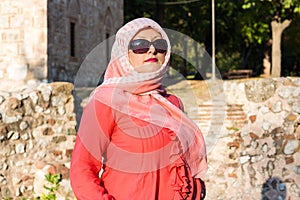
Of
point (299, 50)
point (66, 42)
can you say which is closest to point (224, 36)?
point (299, 50)

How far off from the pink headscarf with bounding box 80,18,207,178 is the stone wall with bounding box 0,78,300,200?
11.8 feet

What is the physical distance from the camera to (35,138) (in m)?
7.14

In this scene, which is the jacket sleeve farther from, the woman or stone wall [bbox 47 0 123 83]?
stone wall [bbox 47 0 123 83]

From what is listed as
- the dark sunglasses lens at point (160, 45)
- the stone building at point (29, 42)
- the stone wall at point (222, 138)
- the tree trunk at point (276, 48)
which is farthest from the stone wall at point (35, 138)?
the tree trunk at point (276, 48)

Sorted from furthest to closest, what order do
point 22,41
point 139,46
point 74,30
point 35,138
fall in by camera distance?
point 74,30, point 22,41, point 35,138, point 139,46

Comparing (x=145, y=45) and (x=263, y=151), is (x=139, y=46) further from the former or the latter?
(x=263, y=151)

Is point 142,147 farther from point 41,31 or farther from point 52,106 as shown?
point 41,31

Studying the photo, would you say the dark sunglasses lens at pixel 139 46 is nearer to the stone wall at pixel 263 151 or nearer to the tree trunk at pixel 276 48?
the stone wall at pixel 263 151

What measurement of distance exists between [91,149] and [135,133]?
0.24 meters

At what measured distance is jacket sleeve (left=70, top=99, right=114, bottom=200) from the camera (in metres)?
2.97

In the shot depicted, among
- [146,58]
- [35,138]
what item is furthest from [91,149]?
[35,138]

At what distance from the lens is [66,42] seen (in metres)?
16.3

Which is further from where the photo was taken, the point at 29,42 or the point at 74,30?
the point at 74,30

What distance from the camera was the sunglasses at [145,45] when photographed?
3127 millimetres
